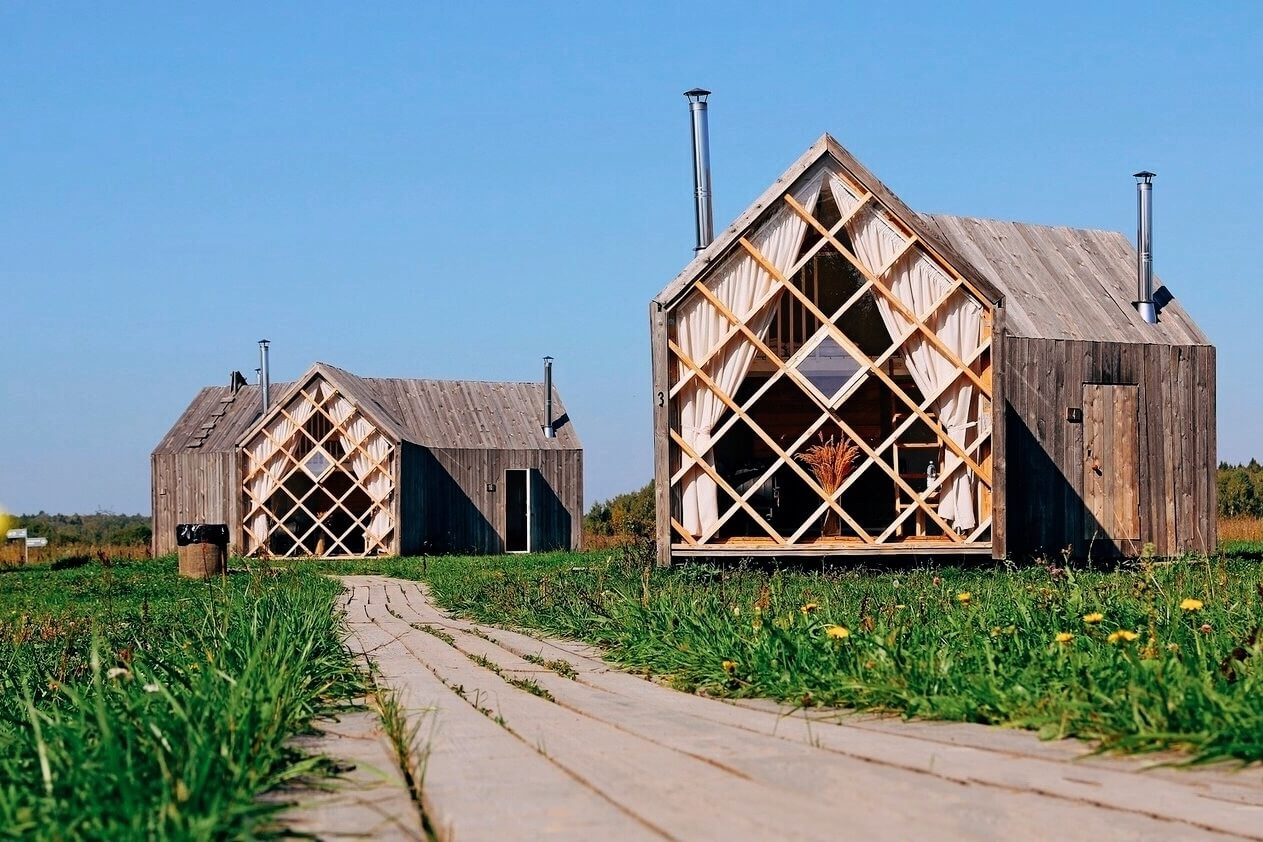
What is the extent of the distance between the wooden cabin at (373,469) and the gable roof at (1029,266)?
36.4 feet

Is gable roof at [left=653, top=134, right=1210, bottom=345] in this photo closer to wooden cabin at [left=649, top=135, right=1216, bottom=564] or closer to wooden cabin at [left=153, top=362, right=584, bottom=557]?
wooden cabin at [left=649, top=135, right=1216, bottom=564]

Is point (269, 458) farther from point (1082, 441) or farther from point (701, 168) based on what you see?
point (1082, 441)

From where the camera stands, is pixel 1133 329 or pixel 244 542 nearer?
pixel 1133 329

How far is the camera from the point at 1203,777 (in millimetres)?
2652

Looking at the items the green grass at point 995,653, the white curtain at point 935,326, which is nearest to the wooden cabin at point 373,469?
the white curtain at point 935,326

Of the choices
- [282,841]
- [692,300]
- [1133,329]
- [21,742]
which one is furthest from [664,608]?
[1133,329]

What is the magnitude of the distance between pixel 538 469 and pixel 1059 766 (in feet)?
76.8

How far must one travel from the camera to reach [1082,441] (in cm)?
1291

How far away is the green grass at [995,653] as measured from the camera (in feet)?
9.95

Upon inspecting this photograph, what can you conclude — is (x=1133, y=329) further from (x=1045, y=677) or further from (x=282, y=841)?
(x=282, y=841)

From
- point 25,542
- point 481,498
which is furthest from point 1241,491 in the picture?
point 25,542

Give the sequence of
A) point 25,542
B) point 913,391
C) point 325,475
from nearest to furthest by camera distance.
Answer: point 913,391
point 325,475
point 25,542

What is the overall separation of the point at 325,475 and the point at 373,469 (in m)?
0.83

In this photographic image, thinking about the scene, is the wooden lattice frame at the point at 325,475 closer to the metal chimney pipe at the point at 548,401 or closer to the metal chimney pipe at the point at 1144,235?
the metal chimney pipe at the point at 548,401
